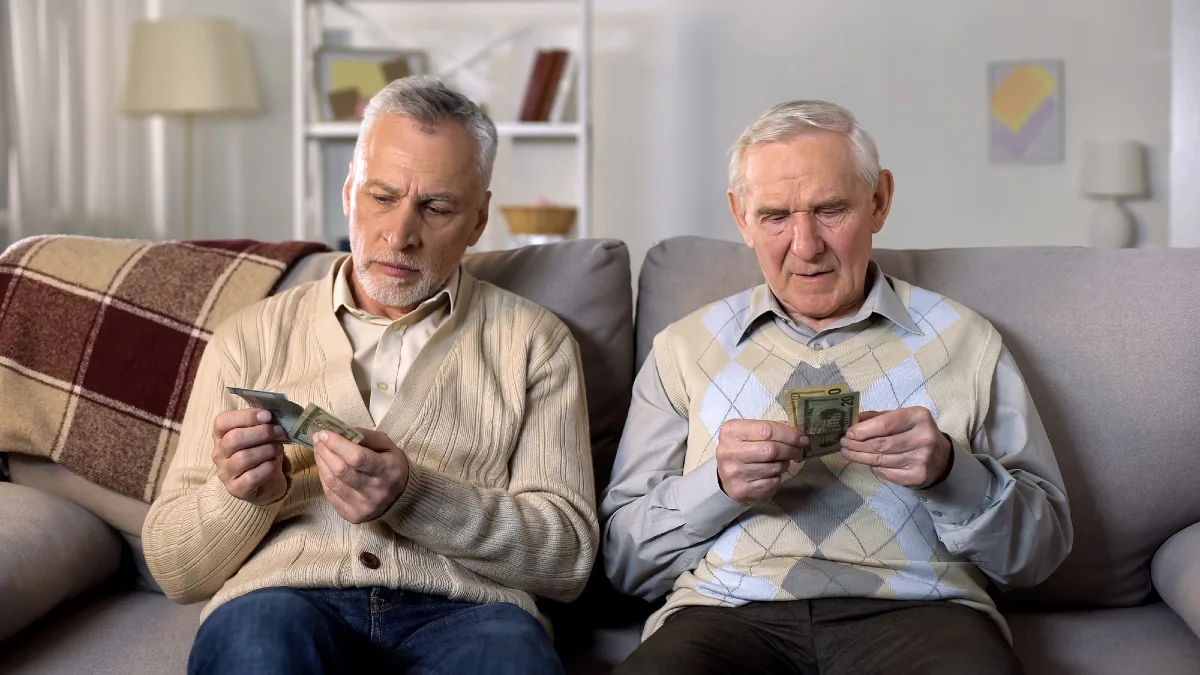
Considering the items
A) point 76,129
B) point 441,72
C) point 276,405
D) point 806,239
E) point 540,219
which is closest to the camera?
point 276,405

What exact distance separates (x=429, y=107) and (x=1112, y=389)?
1170mm

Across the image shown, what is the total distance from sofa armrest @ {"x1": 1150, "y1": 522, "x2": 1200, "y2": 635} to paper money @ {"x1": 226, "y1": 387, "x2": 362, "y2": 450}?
3.88 feet

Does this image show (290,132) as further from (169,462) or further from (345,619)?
(345,619)

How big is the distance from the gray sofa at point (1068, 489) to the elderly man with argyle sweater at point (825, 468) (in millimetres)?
151

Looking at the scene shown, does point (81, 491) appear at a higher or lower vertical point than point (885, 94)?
lower

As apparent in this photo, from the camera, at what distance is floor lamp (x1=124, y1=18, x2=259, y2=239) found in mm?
4277

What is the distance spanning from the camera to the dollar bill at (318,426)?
1.55m

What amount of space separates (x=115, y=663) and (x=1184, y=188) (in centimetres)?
376

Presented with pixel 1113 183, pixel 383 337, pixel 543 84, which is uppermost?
pixel 543 84

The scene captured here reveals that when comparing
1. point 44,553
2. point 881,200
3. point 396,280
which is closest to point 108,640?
point 44,553

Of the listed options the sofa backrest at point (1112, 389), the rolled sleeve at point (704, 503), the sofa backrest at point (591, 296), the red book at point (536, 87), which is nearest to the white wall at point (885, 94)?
the red book at point (536, 87)

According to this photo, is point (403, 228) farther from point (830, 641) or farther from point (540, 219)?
point (540, 219)

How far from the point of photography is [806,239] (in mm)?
1784

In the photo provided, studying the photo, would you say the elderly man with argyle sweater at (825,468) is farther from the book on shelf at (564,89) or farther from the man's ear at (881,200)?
the book on shelf at (564,89)
